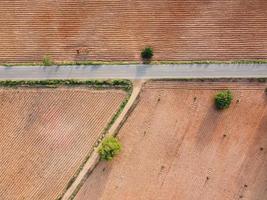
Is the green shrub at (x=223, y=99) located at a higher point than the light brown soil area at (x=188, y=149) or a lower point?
higher

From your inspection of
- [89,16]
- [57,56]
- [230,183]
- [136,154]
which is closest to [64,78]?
[57,56]

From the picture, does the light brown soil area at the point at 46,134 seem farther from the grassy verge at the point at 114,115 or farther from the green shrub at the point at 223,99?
the green shrub at the point at 223,99

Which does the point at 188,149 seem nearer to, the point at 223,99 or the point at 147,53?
the point at 223,99

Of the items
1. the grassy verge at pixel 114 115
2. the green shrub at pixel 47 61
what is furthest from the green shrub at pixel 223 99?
the green shrub at pixel 47 61

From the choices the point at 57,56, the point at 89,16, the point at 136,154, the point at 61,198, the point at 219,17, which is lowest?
the point at 61,198

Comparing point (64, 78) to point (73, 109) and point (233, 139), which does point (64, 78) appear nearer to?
point (73, 109)

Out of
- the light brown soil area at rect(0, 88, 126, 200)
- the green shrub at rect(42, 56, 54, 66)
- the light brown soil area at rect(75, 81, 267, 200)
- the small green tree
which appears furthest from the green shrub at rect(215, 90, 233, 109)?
the green shrub at rect(42, 56, 54, 66)

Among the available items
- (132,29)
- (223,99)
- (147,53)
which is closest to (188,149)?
(223,99)
